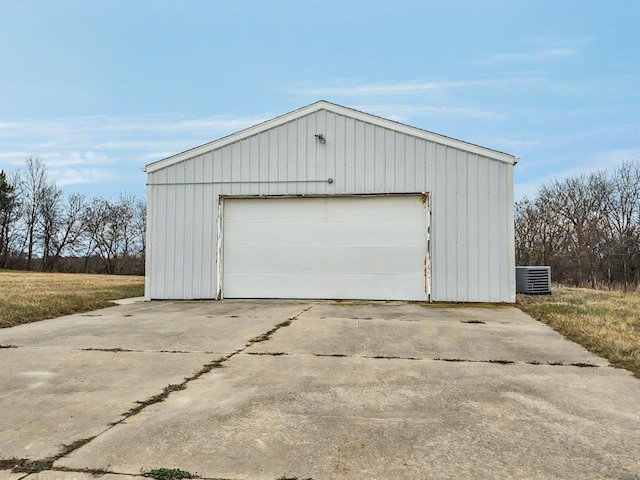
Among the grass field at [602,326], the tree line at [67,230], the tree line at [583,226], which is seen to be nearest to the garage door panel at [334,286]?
the grass field at [602,326]

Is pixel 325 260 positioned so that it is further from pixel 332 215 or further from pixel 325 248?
pixel 332 215

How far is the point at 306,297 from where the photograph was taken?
1073cm

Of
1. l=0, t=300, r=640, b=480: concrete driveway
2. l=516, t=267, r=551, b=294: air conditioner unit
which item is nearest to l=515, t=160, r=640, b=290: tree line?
l=516, t=267, r=551, b=294: air conditioner unit

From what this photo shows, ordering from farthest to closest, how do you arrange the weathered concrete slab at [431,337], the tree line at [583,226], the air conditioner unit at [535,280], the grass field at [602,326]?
the tree line at [583,226]
the air conditioner unit at [535,280]
the weathered concrete slab at [431,337]
the grass field at [602,326]

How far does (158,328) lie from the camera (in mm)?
6477

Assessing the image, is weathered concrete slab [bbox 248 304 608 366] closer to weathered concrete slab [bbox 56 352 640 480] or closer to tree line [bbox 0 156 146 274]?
weathered concrete slab [bbox 56 352 640 480]

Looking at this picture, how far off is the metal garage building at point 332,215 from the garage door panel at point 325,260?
2 cm

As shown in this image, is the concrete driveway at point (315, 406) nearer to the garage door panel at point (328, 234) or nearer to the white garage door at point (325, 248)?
the white garage door at point (325, 248)

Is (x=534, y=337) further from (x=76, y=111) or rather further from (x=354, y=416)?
(x=76, y=111)

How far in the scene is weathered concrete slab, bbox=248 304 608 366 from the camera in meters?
4.76

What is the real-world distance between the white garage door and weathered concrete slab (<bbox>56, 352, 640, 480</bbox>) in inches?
256

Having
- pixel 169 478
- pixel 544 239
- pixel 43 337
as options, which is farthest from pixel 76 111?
pixel 544 239

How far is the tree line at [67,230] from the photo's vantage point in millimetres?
38906

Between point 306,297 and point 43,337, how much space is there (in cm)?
590
